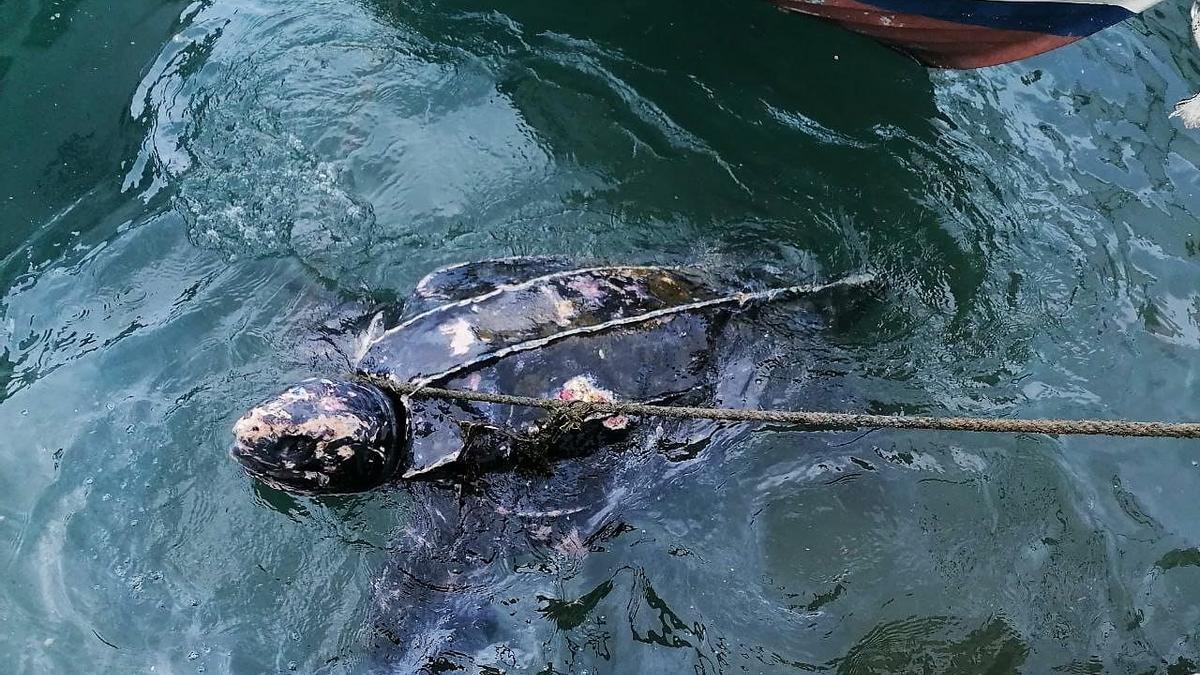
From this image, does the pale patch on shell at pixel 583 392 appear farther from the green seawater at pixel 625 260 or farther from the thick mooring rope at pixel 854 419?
the green seawater at pixel 625 260

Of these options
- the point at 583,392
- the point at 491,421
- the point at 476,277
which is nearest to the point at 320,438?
the point at 491,421

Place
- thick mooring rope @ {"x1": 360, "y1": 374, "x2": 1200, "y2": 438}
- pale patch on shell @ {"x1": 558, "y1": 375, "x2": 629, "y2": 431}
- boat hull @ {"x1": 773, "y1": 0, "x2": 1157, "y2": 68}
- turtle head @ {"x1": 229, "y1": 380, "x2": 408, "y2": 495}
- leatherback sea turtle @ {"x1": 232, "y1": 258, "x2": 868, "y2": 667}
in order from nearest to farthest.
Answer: thick mooring rope @ {"x1": 360, "y1": 374, "x2": 1200, "y2": 438} → turtle head @ {"x1": 229, "y1": 380, "x2": 408, "y2": 495} → leatherback sea turtle @ {"x1": 232, "y1": 258, "x2": 868, "y2": 667} → pale patch on shell @ {"x1": 558, "y1": 375, "x2": 629, "y2": 431} → boat hull @ {"x1": 773, "y1": 0, "x2": 1157, "y2": 68}

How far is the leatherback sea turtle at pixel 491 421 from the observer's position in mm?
3953

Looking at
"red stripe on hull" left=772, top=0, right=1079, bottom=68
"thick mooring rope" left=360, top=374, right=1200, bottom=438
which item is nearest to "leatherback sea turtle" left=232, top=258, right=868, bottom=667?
"thick mooring rope" left=360, top=374, right=1200, bottom=438

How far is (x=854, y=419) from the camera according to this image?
3.49 m

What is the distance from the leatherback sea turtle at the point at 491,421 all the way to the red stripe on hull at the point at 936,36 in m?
2.79

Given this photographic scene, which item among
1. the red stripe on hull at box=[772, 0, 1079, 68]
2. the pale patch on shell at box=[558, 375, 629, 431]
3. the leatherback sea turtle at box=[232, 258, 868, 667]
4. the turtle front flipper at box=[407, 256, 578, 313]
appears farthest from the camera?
the red stripe on hull at box=[772, 0, 1079, 68]

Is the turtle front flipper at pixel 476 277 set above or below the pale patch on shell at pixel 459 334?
below

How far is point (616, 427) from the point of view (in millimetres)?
4703

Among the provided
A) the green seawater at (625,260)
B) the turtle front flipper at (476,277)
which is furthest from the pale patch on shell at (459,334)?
the green seawater at (625,260)

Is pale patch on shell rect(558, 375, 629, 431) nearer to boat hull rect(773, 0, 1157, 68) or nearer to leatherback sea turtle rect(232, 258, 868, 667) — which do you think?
leatherback sea turtle rect(232, 258, 868, 667)

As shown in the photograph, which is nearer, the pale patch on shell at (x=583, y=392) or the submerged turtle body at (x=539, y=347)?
the submerged turtle body at (x=539, y=347)

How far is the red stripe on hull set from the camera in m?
6.01

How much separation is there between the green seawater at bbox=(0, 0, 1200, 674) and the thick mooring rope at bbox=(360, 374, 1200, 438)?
1.18 m
